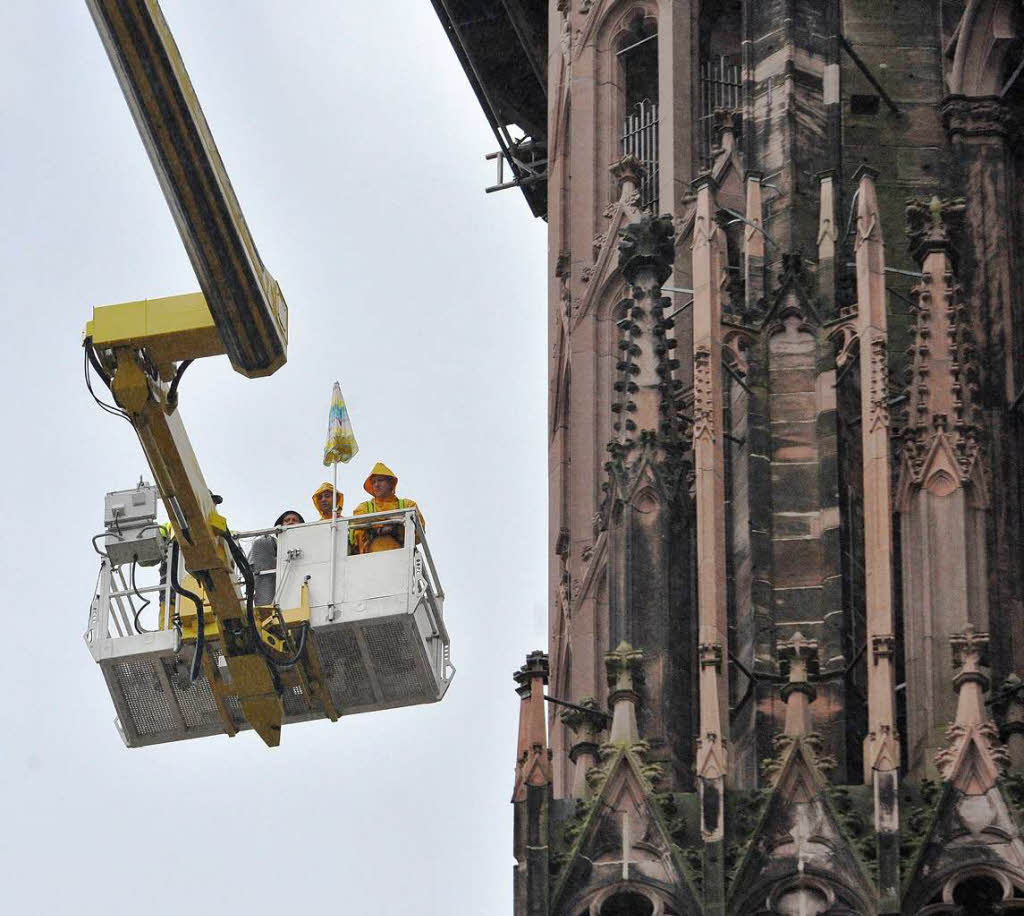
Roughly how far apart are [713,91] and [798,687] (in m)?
11.1

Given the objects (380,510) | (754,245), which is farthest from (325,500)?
(754,245)

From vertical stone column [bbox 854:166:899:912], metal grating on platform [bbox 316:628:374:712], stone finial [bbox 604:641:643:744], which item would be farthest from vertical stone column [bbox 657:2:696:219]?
stone finial [bbox 604:641:643:744]

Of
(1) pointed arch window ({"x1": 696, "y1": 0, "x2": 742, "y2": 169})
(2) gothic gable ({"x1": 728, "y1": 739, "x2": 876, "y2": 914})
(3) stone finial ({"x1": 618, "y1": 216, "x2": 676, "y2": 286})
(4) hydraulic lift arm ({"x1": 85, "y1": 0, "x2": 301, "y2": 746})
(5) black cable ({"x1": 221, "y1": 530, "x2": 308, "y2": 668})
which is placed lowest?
(2) gothic gable ({"x1": 728, "y1": 739, "x2": 876, "y2": 914})

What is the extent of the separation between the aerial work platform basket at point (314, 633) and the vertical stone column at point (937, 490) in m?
10.3

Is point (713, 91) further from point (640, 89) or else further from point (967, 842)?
point (967, 842)

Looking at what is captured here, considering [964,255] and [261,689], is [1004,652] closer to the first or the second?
[964,255]

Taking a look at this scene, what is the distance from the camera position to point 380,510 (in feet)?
197

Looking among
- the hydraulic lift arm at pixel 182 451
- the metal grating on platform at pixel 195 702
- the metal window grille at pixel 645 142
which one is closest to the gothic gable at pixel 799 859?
the metal window grille at pixel 645 142

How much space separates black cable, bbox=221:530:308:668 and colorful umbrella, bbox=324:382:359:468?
106 inches

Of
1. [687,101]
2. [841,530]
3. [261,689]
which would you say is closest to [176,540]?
[261,689]

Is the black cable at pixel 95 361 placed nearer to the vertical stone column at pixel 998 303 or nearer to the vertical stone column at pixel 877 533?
the vertical stone column at pixel 877 533

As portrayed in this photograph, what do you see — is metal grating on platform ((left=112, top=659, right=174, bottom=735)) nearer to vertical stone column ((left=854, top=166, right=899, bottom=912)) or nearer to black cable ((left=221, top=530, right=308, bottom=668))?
black cable ((left=221, top=530, right=308, bottom=668))

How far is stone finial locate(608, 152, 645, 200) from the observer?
55500 mm

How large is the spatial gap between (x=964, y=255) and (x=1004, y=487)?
10.4 ft
